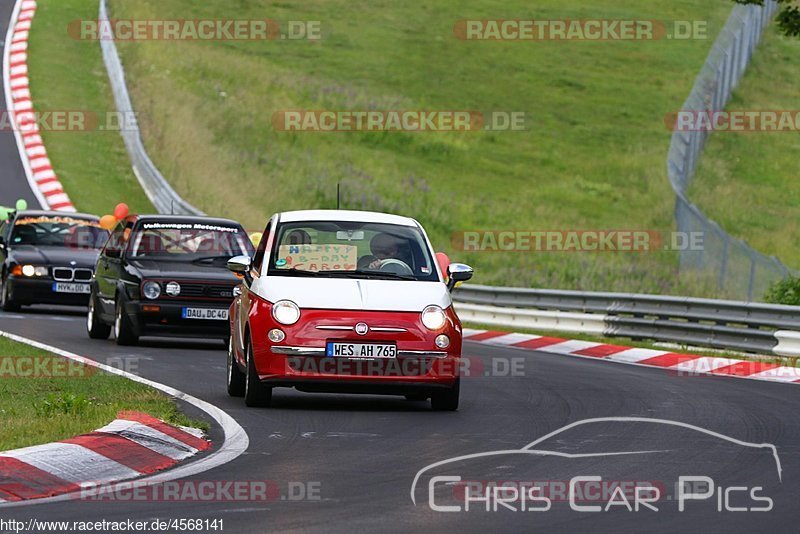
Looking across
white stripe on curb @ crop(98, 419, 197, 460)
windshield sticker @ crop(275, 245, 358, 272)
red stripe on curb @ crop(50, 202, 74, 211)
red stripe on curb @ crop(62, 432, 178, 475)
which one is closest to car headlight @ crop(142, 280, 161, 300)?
windshield sticker @ crop(275, 245, 358, 272)

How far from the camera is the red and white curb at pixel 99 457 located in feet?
29.1

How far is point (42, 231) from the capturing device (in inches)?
1009

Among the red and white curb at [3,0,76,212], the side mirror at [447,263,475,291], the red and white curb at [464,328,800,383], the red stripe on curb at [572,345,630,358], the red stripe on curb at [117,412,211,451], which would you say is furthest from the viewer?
the red and white curb at [3,0,76,212]

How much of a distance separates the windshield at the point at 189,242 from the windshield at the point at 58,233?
4.86 meters

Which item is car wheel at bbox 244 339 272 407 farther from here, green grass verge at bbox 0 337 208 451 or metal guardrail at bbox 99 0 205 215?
metal guardrail at bbox 99 0 205 215

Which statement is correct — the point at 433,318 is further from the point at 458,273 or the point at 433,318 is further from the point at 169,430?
the point at 169,430

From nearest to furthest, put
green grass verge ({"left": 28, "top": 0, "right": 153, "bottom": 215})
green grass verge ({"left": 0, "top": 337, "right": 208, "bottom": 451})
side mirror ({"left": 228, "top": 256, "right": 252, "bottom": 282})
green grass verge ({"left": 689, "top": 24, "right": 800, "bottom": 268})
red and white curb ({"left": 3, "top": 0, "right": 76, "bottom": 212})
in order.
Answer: green grass verge ({"left": 0, "top": 337, "right": 208, "bottom": 451}) < side mirror ({"left": 228, "top": 256, "right": 252, "bottom": 282}) < red and white curb ({"left": 3, "top": 0, "right": 76, "bottom": 212}) < green grass verge ({"left": 28, "top": 0, "right": 153, "bottom": 215}) < green grass verge ({"left": 689, "top": 24, "right": 800, "bottom": 268})

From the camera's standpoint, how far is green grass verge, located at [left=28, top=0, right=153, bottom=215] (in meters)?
41.2

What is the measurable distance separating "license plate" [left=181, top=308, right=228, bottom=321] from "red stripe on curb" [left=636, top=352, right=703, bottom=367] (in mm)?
5033

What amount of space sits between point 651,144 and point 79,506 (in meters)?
50.1

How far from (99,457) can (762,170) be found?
151 ft

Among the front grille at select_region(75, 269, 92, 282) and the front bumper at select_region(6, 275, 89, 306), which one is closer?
the front bumper at select_region(6, 275, 89, 306)

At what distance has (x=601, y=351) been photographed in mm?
22047

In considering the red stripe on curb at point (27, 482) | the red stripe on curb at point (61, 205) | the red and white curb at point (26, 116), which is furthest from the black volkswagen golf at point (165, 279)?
the red stripe on curb at point (61, 205)
